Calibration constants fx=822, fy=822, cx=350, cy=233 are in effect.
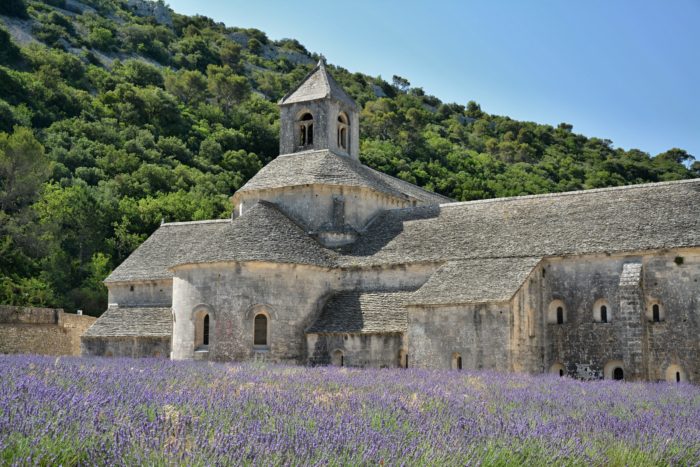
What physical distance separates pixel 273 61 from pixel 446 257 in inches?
4412

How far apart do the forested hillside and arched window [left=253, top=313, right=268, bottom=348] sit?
67.1 ft

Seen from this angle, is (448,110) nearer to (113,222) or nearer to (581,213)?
(113,222)

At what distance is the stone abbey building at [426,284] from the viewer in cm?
2739

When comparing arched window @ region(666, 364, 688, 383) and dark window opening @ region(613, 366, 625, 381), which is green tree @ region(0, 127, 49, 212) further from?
arched window @ region(666, 364, 688, 383)

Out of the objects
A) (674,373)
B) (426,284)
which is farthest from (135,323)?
(674,373)

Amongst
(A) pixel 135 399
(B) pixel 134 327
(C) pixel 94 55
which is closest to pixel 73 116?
(C) pixel 94 55

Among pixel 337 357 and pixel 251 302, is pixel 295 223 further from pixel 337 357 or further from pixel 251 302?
pixel 337 357

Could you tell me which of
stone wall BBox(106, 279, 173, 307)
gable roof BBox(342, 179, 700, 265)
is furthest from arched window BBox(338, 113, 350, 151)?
stone wall BBox(106, 279, 173, 307)

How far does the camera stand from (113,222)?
59062 mm

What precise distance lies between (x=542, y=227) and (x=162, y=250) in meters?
18.0

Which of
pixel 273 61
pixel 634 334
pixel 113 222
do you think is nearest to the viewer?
pixel 634 334

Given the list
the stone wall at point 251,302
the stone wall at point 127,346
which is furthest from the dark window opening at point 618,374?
the stone wall at point 127,346

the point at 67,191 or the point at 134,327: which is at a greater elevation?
the point at 67,191

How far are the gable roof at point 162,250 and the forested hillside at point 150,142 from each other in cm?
1036
